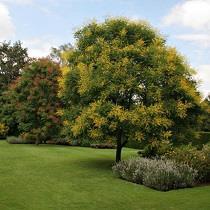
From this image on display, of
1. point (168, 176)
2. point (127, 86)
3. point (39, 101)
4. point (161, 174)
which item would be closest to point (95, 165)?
point (127, 86)

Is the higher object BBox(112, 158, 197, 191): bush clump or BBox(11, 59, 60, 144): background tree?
BBox(11, 59, 60, 144): background tree

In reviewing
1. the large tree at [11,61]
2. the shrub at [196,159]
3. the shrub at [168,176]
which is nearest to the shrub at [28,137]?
the large tree at [11,61]

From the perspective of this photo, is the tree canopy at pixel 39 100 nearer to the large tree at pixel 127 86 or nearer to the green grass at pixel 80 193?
the large tree at pixel 127 86

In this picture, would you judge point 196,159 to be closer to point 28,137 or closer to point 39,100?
point 39,100

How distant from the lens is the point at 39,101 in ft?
130

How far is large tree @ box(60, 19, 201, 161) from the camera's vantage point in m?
21.0

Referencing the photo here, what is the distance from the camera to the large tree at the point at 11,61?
55.4 metres

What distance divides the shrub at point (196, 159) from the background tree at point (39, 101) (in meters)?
20.8

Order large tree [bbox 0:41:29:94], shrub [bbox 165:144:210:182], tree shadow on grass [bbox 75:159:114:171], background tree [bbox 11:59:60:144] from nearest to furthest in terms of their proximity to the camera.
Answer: shrub [bbox 165:144:210:182], tree shadow on grass [bbox 75:159:114:171], background tree [bbox 11:59:60:144], large tree [bbox 0:41:29:94]

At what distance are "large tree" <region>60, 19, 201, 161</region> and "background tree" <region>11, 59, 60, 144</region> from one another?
16.0m

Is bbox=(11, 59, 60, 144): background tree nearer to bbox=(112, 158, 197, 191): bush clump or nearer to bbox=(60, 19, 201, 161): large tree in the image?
bbox=(60, 19, 201, 161): large tree

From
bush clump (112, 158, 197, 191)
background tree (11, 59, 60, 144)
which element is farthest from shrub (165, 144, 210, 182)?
background tree (11, 59, 60, 144)

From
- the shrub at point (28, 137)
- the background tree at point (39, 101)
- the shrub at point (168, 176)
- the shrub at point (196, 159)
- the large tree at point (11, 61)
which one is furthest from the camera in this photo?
the large tree at point (11, 61)

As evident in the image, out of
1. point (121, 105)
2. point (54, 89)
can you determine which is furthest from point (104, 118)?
point (54, 89)
